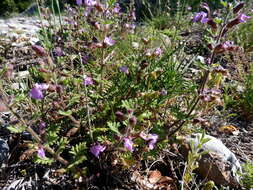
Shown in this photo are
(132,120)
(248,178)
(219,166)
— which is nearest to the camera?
(132,120)

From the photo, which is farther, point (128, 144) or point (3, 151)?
point (3, 151)

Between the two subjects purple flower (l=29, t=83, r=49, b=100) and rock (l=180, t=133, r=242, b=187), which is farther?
rock (l=180, t=133, r=242, b=187)

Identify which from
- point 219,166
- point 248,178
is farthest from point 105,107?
point 248,178

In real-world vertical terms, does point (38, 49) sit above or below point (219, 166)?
above

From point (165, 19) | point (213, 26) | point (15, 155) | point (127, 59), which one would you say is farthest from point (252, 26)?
point (15, 155)

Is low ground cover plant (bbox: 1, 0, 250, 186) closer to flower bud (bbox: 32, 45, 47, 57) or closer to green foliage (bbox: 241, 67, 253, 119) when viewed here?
flower bud (bbox: 32, 45, 47, 57)

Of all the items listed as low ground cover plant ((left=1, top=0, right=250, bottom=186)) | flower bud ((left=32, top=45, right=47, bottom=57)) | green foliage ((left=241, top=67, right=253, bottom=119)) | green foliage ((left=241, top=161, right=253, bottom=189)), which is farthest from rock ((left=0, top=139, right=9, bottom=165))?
green foliage ((left=241, top=67, right=253, bottom=119))

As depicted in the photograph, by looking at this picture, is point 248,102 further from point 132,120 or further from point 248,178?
point 132,120

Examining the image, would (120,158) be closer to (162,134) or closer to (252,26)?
(162,134)

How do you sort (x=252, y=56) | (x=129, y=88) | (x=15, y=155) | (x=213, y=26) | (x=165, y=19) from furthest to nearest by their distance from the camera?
(x=165, y=19), (x=252, y=56), (x=129, y=88), (x=15, y=155), (x=213, y=26)

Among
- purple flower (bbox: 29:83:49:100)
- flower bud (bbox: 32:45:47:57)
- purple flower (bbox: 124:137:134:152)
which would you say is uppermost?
flower bud (bbox: 32:45:47:57)

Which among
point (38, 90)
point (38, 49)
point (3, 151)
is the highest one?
point (38, 49)
